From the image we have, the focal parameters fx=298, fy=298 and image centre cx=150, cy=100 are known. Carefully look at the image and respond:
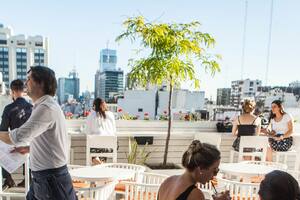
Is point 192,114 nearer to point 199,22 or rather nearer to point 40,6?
point 199,22

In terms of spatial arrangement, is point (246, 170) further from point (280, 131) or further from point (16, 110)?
point (16, 110)

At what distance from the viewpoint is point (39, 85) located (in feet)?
5.97

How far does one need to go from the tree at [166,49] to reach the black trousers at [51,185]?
8.83ft

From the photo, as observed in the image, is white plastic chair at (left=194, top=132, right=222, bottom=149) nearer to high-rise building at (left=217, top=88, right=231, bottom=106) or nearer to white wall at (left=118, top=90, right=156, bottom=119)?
white wall at (left=118, top=90, right=156, bottom=119)

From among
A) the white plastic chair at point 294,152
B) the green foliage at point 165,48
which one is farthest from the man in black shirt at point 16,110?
the white plastic chair at point 294,152

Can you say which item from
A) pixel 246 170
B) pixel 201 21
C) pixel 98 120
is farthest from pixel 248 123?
pixel 98 120

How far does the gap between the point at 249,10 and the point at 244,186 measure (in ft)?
22.3

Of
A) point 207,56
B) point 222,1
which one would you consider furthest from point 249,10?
point 207,56

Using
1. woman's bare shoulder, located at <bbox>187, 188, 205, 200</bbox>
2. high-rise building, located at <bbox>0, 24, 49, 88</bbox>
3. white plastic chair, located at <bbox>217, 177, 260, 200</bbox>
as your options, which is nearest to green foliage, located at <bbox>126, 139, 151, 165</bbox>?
white plastic chair, located at <bbox>217, 177, 260, 200</bbox>

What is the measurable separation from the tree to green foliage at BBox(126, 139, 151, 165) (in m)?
1.10

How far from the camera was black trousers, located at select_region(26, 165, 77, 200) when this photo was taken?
184cm

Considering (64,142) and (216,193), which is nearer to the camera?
(216,193)

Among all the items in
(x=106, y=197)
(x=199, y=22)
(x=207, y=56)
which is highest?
(x=199, y=22)

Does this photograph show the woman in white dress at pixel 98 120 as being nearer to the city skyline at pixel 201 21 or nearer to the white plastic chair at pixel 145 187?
the city skyline at pixel 201 21
